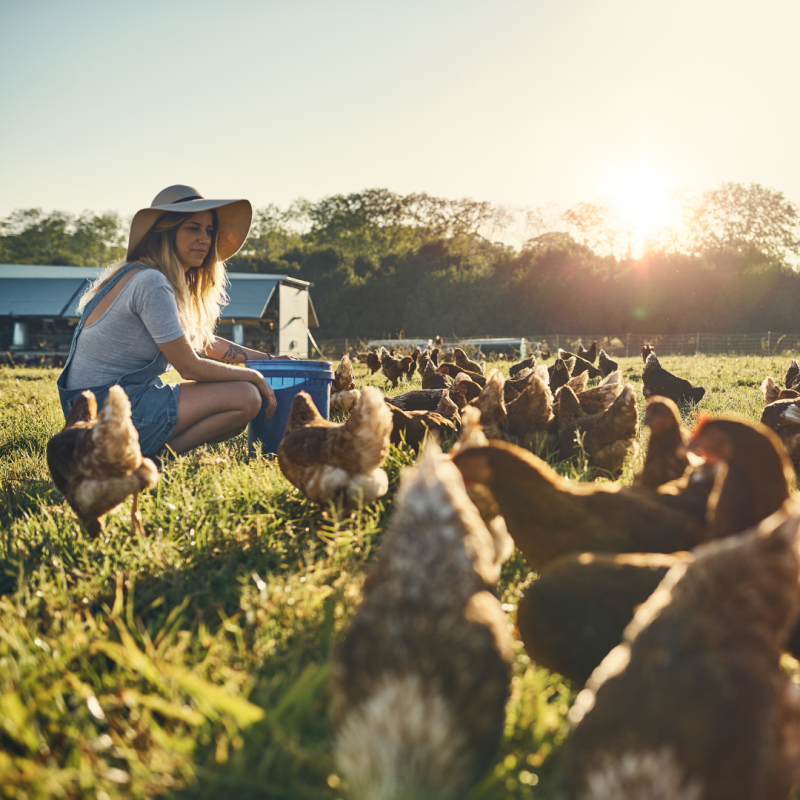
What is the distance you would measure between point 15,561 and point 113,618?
3.22ft

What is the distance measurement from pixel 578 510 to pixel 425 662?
0.93 m

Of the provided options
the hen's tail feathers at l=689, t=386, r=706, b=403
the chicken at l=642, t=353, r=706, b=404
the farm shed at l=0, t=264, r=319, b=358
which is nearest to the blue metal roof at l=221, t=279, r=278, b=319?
the farm shed at l=0, t=264, r=319, b=358

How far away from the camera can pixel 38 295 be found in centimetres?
2805

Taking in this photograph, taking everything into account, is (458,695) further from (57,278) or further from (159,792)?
(57,278)

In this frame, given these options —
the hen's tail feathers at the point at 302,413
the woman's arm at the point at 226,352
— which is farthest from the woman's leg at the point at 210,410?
the hen's tail feathers at the point at 302,413

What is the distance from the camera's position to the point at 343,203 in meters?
48.0

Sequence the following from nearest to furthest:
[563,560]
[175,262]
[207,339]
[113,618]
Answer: [563,560]
[113,618]
[175,262]
[207,339]

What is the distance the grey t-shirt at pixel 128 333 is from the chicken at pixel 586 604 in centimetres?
301

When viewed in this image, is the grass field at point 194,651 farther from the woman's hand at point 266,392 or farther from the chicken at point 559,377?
the chicken at point 559,377

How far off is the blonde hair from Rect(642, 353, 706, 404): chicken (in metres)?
5.29

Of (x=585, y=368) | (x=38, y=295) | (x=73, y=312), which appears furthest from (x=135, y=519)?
(x=38, y=295)

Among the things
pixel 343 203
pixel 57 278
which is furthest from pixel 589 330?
pixel 57 278

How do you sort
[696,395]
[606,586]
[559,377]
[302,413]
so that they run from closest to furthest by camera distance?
[606,586] < [302,413] < [559,377] < [696,395]

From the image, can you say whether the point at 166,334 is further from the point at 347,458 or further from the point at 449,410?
the point at 449,410
